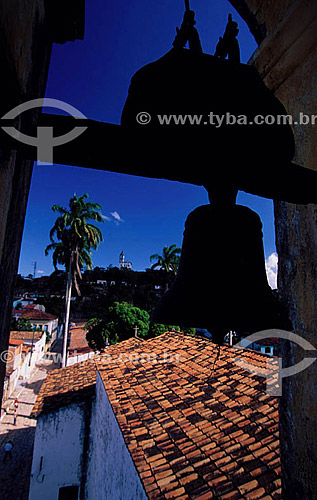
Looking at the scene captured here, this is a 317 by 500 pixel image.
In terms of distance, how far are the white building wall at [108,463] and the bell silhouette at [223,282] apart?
3.80 meters

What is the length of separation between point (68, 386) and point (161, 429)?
20.9 ft

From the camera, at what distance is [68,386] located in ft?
32.9

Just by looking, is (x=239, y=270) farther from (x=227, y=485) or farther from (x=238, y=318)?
(x=227, y=485)

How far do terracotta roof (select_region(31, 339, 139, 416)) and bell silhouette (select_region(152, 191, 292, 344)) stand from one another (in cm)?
911

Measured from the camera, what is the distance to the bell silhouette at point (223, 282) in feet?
4.12

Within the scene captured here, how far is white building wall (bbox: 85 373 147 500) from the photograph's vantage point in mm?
4660

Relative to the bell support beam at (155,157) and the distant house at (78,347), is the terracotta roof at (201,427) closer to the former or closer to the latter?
the bell support beam at (155,157)

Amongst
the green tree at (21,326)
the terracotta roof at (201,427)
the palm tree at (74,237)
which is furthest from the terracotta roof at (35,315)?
the terracotta roof at (201,427)

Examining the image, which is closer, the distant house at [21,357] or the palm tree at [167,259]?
the distant house at [21,357]

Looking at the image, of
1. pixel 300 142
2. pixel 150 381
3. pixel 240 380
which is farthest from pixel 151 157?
pixel 150 381

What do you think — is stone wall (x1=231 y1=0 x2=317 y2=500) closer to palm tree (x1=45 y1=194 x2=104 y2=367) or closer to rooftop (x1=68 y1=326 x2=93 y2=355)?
palm tree (x1=45 y1=194 x2=104 y2=367)

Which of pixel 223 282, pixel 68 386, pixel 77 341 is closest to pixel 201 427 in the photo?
pixel 223 282

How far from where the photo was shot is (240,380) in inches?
226

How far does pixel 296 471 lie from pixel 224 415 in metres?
3.13
